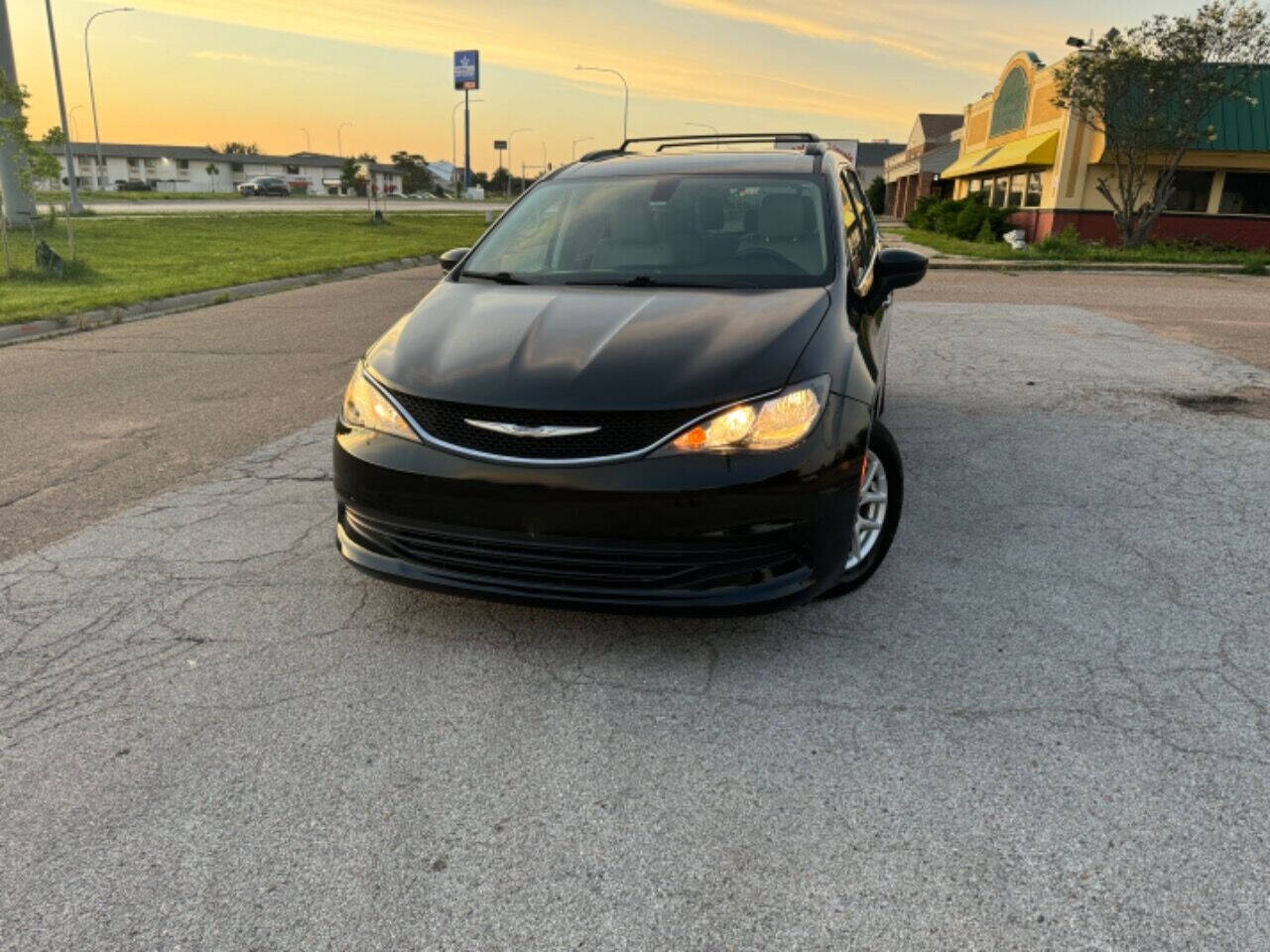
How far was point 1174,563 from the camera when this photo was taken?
4051mm

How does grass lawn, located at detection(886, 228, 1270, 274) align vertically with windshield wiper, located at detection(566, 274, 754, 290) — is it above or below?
below

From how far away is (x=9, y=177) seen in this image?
59.9 ft

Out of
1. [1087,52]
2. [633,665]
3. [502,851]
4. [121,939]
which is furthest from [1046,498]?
[1087,52]

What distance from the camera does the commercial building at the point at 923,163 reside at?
149 ft

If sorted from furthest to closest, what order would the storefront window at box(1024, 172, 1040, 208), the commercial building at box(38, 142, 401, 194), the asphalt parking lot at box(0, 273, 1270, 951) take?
the commercial building at box(38, 142, 401, 194) < the storefront window at box(1024, 172, 1040, 208) < the asphalt parking lot at box(0, 273, 1270, 951)

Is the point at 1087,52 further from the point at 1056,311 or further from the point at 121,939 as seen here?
the point at 121,939

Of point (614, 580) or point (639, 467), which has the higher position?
point (639, 467)

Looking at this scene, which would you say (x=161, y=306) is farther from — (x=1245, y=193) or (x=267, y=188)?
(x=267, y=188)

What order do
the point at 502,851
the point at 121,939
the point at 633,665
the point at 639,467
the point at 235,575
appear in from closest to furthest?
1. the point at 121,939
2. the point at 502,851
3. the point at 639,467
4. the point at 633,665
5. the point at 235,575

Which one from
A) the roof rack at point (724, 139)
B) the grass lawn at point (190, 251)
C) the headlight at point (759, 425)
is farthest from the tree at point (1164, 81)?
the headlight at point (759, 425)

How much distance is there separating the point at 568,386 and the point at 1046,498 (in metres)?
3.03

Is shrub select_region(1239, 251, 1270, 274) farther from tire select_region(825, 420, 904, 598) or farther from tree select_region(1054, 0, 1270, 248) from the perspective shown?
tire select_region(825, 420, 904, 598)

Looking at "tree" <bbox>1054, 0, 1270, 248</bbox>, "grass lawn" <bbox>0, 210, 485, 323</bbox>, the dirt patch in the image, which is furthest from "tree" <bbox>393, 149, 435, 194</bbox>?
the dirt patch

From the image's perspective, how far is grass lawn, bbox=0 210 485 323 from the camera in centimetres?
1208
